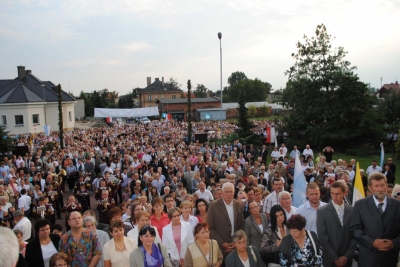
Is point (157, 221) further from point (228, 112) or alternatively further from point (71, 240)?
point (228, 112)

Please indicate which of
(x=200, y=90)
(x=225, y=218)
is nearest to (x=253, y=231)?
(x=225, y=218)

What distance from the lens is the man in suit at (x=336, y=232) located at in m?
4.55

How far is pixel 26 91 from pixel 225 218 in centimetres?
4118

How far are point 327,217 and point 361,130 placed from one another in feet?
68.2

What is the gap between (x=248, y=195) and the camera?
7266 mm

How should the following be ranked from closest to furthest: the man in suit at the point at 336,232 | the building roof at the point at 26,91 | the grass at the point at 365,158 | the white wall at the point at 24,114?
the man in suit at the point at 336,232 → the grass at the point at 365,158 → the white wall at the point at 24,114 → the building roof at the point at 26,91

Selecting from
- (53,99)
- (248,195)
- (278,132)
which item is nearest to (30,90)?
(53,99)

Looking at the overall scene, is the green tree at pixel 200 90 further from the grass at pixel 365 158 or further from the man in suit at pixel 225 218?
the man in suit at pixel 225 218

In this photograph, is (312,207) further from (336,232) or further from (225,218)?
(225,218)

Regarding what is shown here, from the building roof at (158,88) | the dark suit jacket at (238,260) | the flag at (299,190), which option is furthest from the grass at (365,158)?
the building roof at (158,88)

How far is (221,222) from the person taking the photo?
5.62 metres

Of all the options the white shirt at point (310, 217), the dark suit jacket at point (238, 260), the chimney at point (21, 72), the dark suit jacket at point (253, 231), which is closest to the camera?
the dark suit jacket at point (238, 260)

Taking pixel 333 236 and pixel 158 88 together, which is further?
pixel 158 88

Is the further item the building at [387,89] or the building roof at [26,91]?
the building roof at [26,91]
